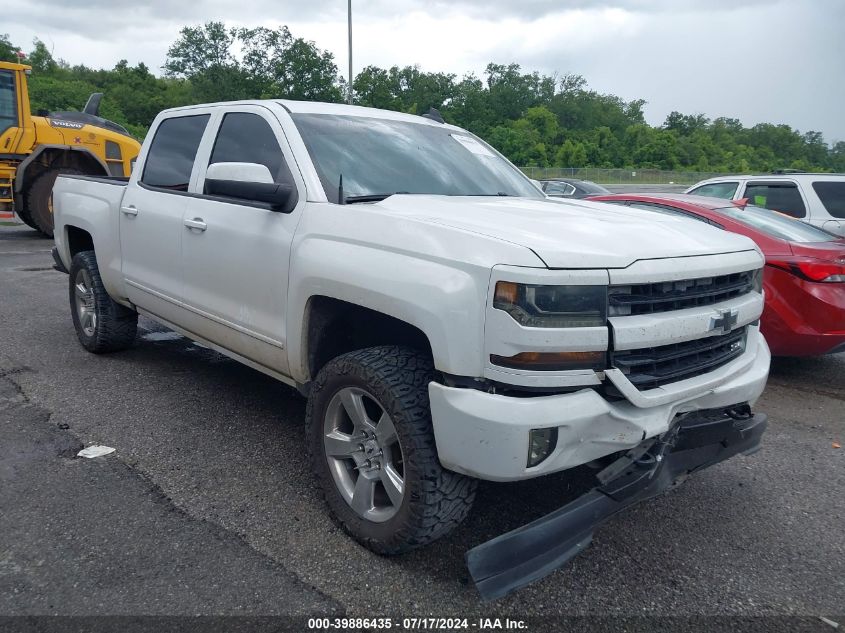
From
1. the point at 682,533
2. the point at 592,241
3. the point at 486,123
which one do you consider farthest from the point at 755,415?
the point at 486,123

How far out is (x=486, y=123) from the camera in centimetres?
7581

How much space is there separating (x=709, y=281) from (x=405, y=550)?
5.33ft

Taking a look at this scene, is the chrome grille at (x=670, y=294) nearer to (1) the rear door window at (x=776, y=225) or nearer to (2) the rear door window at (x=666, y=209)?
(1) the rear door window at (x=776, y=225)

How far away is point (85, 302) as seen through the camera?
5680 mm

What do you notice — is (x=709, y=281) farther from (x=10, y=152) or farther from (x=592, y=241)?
(x=10, y=152)

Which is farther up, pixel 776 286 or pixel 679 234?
pixel 679 234

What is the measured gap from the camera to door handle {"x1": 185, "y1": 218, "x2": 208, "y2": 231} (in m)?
3.95

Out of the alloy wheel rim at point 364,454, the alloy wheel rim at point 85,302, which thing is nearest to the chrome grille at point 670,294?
the alloy wheel rim at point 364,454

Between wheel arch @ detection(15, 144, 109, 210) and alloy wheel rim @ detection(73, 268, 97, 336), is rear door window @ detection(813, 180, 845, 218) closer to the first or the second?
alloy wheel rim @ detection(73, 268, 97, 336)

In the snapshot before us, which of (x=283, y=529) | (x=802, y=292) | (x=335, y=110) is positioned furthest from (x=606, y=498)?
(x=802, y=292)

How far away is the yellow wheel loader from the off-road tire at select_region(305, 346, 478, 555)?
467 inches

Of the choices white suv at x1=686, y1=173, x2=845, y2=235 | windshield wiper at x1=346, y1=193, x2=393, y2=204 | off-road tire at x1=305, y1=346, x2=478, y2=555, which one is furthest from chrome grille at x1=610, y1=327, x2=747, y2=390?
white suv at x1=686, y1=173, x2=845, y2=235

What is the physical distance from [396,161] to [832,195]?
23.3 ft

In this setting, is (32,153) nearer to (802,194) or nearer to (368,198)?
(368,198)
